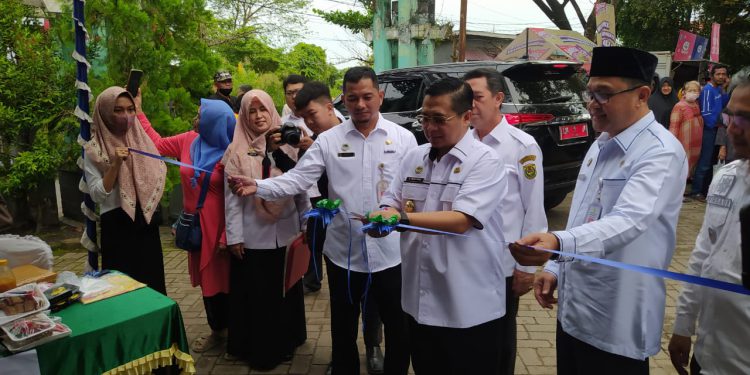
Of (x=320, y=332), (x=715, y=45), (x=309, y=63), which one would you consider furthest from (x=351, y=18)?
(x=320, y=332)

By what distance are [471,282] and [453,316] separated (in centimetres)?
17

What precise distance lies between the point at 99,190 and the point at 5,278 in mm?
1062

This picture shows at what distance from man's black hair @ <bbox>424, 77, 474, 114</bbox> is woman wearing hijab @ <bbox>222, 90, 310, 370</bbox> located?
4.87ft

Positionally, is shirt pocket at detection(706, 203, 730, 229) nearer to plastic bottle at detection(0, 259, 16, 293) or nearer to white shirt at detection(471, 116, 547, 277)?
white shirt at detection(471, 116, 547, 277)

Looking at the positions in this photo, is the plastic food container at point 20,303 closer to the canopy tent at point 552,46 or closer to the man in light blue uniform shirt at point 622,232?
the man in light blue uniform shirt at point 622,232

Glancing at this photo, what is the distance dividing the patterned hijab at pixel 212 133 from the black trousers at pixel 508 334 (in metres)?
2.15

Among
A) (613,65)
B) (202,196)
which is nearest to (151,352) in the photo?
(202,196)

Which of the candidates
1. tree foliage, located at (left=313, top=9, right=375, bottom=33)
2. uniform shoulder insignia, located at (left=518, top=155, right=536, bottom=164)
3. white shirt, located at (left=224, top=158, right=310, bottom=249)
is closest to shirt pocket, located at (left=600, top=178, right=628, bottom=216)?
uniform shoulder insignia, located at (left=518, top=155, right=536, bottom=164)

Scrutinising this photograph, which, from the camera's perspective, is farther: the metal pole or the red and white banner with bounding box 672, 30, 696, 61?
the red and white banner with bounding box 672, 30, 696, 61

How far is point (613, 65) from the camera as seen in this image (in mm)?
1946

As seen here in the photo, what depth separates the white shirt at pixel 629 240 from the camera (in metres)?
1.76

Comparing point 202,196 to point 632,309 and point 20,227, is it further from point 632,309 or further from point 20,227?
point 20,227

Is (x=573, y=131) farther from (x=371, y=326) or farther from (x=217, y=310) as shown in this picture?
(x=217, y=310)

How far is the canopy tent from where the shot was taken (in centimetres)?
1242
